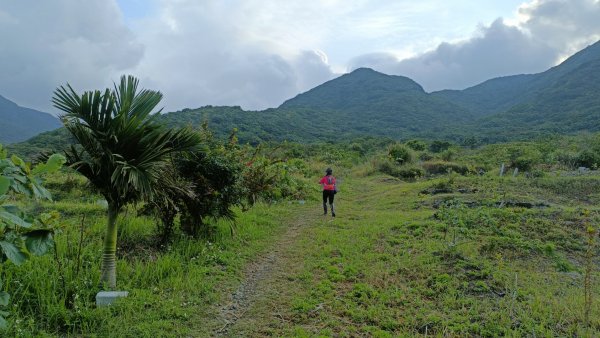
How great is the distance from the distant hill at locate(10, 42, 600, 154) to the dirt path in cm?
3327

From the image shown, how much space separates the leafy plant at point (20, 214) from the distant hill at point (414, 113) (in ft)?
124

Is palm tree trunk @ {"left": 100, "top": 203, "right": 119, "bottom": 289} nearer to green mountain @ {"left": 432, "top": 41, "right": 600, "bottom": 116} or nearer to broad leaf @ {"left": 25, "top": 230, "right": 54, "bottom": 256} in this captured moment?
broad leaf @ {"left": 25, "top": 230, "right": 54, "bottom": 256}

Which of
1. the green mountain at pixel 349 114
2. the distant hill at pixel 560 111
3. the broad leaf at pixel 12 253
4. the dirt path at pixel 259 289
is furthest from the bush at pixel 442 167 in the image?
the distant hill at pixel 560 111

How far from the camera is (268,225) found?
9867mm

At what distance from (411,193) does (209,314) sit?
11450 millimetres

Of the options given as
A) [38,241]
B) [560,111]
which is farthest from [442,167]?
[560,111]

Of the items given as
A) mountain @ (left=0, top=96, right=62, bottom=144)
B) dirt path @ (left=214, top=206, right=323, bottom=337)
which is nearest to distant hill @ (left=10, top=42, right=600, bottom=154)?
dirt path @ (left=214, top=206, right=323, bottom=337)

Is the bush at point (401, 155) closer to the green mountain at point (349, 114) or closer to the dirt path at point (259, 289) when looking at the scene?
the dirt path at point (259, 289)

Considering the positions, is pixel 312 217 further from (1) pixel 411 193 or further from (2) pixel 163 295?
(2) pixel 163 295

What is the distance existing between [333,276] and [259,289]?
1190 mm

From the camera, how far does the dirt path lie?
471cm

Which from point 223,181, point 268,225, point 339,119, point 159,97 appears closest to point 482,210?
point 268,225

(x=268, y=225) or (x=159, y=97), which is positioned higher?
(x=159, y=97)

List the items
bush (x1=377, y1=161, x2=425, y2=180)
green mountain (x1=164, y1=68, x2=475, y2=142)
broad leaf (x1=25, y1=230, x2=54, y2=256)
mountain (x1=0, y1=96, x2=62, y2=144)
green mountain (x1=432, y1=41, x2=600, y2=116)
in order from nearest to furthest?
broad leaf (x1=25, y1=230, x2=54, y2=256) < bush (x1=377, y1=161, x2=425, y2=180) < green mountain (x1=164, y1=68, x2=475, y2=142) < green mountain (x1=432, y1=41, x2=600, y2=116) < mountain (x1=0, y1=96, x2=62, y2=144)
